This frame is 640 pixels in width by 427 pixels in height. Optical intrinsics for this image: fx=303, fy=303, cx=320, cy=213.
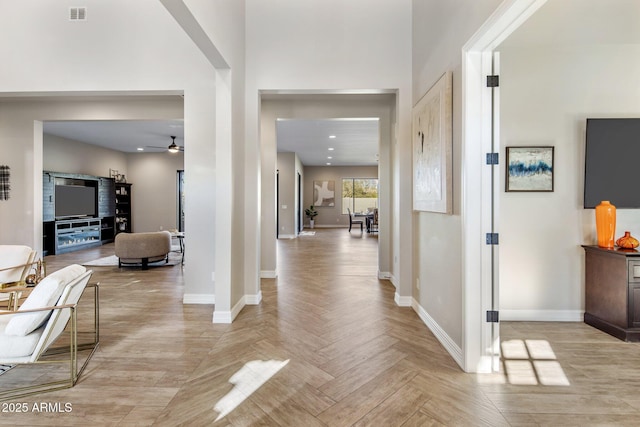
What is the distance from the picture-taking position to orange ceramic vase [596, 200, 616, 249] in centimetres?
297

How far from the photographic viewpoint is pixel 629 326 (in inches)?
108

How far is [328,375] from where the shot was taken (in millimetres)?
2223

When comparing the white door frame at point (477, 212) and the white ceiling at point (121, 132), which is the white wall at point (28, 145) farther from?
the white door frame at point (477, 212)

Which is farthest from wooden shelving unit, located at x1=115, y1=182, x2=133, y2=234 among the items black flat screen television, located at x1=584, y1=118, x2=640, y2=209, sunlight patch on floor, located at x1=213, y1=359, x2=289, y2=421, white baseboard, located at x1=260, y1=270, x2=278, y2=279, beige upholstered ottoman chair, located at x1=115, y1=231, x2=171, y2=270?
black flat screen television, located at x1=584, y1=118, x2=640, y2=209

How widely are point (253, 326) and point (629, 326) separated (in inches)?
139

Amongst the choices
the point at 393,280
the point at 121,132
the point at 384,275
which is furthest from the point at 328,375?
the point at 121,132

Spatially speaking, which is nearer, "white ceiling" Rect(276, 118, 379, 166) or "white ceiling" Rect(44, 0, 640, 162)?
"white ceiling" Rect(44, 0, 640, 162)

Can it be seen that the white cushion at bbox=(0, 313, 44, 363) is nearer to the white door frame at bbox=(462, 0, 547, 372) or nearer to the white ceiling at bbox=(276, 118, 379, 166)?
the white door frame at bbox=(462, 0, 547, 372)

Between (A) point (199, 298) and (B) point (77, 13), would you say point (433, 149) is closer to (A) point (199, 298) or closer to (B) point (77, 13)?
(A) point (199, 298)

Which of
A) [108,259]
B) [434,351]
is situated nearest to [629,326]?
[434,351]

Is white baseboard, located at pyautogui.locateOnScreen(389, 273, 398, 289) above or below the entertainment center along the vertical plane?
below

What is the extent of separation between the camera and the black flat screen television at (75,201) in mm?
8055

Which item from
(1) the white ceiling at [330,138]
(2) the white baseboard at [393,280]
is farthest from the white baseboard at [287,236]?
(2) the white baseboard at [393,280]

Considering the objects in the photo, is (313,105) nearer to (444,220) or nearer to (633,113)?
(444,220)
